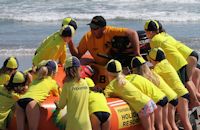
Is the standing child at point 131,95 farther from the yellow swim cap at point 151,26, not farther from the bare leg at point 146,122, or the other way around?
the yellow swim cap at point 151,26

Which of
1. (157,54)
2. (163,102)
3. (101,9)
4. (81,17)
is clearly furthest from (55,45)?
(101,9)

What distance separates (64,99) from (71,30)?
1.94 m

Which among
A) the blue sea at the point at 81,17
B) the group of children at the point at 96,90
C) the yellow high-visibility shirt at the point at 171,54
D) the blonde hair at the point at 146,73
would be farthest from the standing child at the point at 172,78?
the blue sea at the point at 81,17

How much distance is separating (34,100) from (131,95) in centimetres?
127

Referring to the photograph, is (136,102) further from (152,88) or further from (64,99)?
(64,99)

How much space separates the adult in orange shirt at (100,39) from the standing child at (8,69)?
1.32 metres

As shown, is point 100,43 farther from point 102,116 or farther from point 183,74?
point 102,116

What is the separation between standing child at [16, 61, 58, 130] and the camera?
6.52 m

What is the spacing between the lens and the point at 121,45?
28.7ft

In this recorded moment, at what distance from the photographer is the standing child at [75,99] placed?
6281mm

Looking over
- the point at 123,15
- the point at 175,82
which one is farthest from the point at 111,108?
the point at 123,15

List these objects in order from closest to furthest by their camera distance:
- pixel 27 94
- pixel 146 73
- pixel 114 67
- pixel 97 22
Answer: pixel 27 94, pixel 114 67, pixel 146 73, pixel 97 22

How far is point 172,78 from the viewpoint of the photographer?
7973mm

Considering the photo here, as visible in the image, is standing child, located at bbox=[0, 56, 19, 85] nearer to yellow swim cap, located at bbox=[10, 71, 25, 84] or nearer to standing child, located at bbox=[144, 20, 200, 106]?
yellow swim cap, located at bbox=[10, 71, 25, 84]
